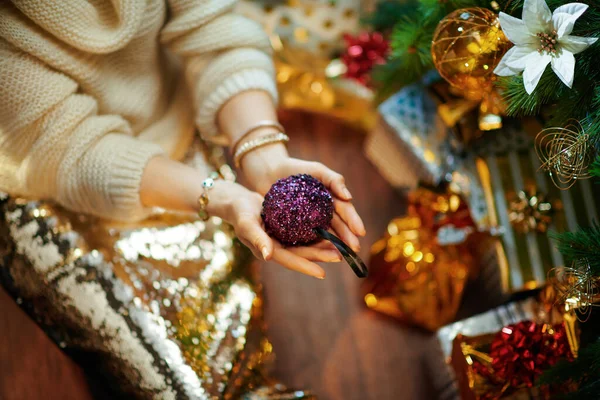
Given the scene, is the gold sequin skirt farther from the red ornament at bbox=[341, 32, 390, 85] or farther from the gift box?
the red ornament at bbox=[341, 32, 390, 85]

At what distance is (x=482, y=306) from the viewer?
1119 millimetres

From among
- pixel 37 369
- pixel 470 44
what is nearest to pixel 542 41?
pixel 470 44

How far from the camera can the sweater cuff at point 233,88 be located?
809 millimetres

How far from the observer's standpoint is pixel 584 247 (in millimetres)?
616

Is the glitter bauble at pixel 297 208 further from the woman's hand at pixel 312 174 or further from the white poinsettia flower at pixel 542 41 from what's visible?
the white poinsettia flower at pixel 542 41

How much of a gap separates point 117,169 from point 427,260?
60 centimetres

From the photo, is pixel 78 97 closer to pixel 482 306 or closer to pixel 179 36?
pixel 179 36

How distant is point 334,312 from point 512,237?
41cm

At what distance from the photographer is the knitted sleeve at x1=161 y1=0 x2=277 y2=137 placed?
2.60 ft

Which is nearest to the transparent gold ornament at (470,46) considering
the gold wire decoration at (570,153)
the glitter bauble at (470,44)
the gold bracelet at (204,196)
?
the glitter bauble at (470,44)

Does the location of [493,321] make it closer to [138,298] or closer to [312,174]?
[312,174]

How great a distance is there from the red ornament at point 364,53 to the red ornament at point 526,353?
651 millimetres

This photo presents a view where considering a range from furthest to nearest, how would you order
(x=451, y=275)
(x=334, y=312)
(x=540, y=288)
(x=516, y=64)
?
(x=334, y=312) < (x=451, y=275) < (x=540, y=288) < (x=516, y=64)

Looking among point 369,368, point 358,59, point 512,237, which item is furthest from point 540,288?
point 358,59
